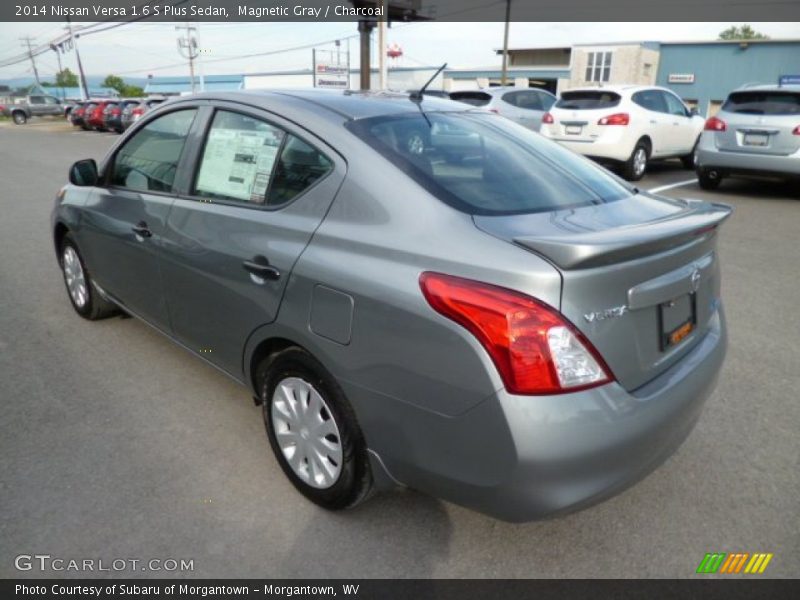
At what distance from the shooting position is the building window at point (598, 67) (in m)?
46.5

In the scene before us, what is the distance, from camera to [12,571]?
2.13m

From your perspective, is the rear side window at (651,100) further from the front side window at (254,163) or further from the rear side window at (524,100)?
the front side window at (254,163)

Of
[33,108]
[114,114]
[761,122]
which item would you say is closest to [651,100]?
[761,122]

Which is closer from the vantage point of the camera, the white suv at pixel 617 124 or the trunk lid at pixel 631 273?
the trunk lid at pixel 631 273

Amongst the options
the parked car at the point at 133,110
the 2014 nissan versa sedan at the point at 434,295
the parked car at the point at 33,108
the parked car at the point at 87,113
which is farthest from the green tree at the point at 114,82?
the 2014 nissan versa sedan at the point at 434,295

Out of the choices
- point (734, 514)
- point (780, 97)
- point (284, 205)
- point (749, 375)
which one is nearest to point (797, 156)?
point (780, 97)

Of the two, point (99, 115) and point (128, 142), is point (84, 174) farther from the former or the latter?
point (99, 115)

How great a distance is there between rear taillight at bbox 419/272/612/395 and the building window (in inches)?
1993

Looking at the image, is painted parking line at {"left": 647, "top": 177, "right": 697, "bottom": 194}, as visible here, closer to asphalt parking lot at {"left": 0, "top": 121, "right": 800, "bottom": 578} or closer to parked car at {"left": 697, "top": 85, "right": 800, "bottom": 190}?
parked car at {"left": 697, "top": 85, "right": 800, "bottom": 190}

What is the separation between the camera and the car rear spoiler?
1687mm

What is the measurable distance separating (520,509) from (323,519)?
92 centimetres

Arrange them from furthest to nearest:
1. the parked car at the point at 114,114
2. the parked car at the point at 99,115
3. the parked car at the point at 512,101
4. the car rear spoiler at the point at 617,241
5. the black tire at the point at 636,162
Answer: the parked car at the point at 99,115
the parked car at the point at 114,114
the parked car at the point at 512,101
the black tire at the point at 636,162
the car rear spoiler at the point at 617,241

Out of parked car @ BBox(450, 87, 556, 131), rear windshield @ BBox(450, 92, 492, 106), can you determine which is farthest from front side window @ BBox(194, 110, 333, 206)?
rear windshield @ BBox(450, 92, 492, 106)

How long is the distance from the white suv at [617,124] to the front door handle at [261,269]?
9.12m
